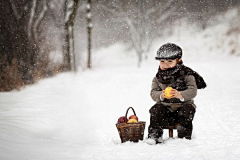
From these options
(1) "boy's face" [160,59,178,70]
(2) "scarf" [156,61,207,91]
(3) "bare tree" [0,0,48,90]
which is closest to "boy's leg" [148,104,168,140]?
(2) "scarf" [156,61,207,91]

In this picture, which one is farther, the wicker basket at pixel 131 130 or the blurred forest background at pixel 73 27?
the blurred forest background at pixel 73 27

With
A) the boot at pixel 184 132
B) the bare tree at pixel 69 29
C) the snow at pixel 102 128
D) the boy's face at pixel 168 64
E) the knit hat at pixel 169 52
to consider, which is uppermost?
the bare tree at pixel 69 29

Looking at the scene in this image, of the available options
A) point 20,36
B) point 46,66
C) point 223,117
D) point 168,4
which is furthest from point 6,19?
point 168,4

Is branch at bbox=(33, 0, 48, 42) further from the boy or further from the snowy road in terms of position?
the boy

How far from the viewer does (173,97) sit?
437 centimetres

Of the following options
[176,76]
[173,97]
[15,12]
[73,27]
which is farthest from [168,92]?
[73,27]

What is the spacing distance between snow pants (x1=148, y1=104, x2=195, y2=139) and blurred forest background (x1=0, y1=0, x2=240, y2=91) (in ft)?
27.6

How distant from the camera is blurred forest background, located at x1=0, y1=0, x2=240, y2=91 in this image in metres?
12.5

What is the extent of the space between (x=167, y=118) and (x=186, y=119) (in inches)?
12.2

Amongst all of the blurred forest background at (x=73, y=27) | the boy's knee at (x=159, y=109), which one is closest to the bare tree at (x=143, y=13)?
the blurred forest background at (x=73, y=27)

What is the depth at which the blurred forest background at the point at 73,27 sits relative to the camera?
1249cm

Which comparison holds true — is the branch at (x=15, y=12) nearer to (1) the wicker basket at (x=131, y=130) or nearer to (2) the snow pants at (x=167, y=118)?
(1) the wicker basket at (x=131, y=130)

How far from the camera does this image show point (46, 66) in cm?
1457

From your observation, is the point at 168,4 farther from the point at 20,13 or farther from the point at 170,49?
the point at 170,49
